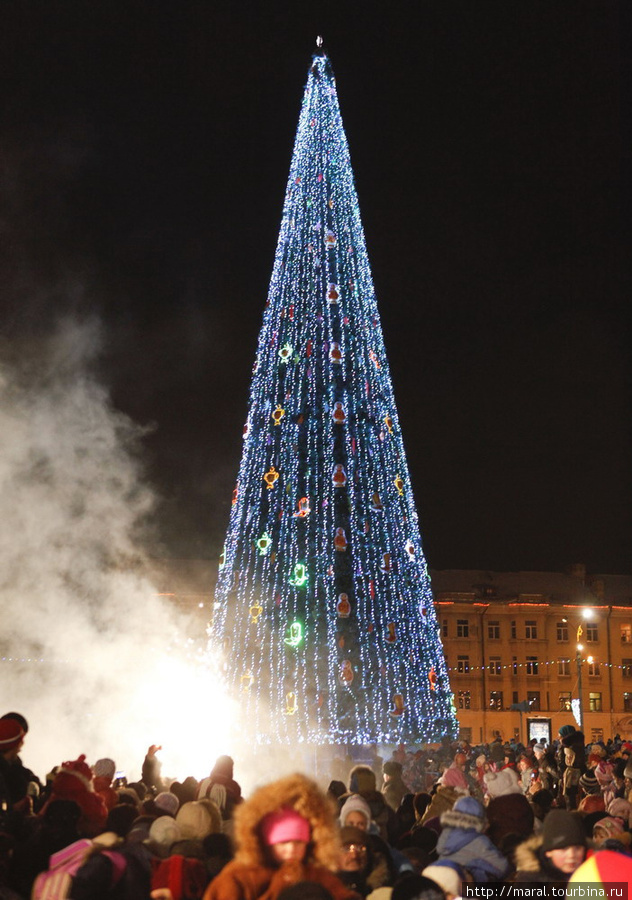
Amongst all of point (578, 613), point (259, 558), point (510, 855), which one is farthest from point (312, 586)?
point (578, 613)

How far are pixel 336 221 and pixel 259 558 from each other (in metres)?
8.09

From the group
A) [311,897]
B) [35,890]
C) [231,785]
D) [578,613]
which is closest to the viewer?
[311,897]

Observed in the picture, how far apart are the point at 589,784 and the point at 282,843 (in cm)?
935

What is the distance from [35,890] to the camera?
513cm

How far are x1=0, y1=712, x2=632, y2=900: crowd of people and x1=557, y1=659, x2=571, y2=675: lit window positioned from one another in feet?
182

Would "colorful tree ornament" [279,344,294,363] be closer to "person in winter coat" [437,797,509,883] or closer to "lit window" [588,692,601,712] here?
"person in winter coat" [437,797,509,883]

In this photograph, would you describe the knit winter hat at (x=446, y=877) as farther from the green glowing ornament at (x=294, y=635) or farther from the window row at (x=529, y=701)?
the window row at (x=529, y=701)

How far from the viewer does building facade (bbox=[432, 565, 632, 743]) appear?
6212 centimetres

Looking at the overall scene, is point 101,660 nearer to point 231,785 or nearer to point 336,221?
point 336,221

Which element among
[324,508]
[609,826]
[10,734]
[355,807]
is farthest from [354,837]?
[324,508]

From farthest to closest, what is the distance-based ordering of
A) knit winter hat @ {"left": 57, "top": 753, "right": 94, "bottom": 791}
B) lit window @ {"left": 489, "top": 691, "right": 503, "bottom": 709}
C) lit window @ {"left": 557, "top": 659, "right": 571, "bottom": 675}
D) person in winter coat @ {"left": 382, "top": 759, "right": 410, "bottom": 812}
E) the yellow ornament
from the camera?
lit window @ {"left": 557, "top": 659, "right": 571, "bottom": 675}
lit window @ {"left": 489, "top": 691, "right": 503, "bottom": 709}
the yellow ornament
person in winter coat @ {"left": 382, "top": 759, "right": 410, "bottom": 812}
knit winter hat @ {"left": 57, "top": 753, "right": 94, "bottom": 791}

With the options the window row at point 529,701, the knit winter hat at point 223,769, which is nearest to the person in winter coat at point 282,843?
the knit winter hat at point 223,769

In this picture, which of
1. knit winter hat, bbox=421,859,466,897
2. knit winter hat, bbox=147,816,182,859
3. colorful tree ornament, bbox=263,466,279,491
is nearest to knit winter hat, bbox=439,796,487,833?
knit winter hat, bbox=421,859,466,897

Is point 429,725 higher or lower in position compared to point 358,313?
lower
